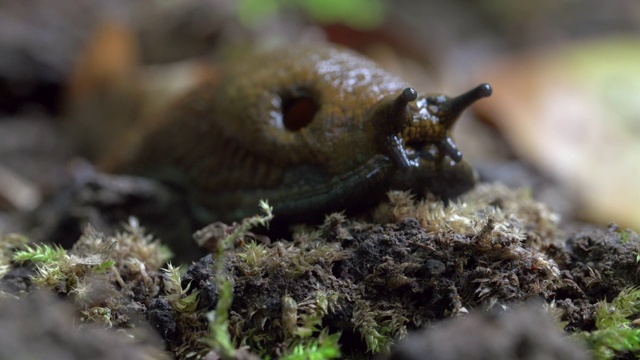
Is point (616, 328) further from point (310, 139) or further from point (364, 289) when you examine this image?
point (310, 139)

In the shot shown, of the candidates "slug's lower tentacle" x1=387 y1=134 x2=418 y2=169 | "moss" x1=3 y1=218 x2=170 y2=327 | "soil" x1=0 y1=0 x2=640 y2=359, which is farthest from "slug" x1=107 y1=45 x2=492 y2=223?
"moss" x1=3 y1=218 x2=170 y2=327

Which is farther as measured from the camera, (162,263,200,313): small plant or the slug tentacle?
the slug tentacle

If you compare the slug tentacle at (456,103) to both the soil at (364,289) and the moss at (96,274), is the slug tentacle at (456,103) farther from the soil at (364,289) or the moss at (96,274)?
the moss at (96,274)

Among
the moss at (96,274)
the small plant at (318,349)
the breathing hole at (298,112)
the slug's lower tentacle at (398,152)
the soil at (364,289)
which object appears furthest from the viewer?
the breathing hole at (298,112)

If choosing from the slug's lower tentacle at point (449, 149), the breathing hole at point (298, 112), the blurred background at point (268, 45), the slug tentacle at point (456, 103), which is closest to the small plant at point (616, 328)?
the slug's lower tentacle at point (449, 149)

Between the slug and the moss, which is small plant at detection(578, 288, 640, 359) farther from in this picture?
the moss

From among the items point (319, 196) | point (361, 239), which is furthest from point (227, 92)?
point (361, 239)

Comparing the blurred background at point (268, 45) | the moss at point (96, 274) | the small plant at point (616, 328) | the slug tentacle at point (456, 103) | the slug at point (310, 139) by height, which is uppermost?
the slug tentacle at point (456, 103)

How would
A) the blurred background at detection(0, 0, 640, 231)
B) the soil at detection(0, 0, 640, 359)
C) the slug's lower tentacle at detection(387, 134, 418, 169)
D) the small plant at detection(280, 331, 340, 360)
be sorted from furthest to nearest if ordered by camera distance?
the blurred background at detection(0, 0, 640, 231)
the slug's lower tentacle at detection(387, 134, 418, 169)
the small plant at detection(280, 331, 340, 360)
the soil at detection(0, 0, 640, 359)
